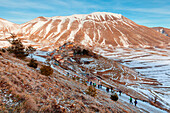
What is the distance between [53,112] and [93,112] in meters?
2.70

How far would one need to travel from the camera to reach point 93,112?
6906 mm

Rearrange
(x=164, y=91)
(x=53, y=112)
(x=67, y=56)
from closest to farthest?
1. (x=53, y=112)
2. (x=164, y=91)
3. (x=67, y=56)

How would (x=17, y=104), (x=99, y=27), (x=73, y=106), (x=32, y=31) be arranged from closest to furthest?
(x=17, y=104) → (x=73, y=106) → (x=32, y=31) → (x=99, y=27)

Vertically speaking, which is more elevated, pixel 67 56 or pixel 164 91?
→ pixel 67 56

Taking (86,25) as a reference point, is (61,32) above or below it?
below

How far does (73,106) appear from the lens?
6.88 metres

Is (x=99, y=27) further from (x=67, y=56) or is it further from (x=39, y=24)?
(x=67, y=56)

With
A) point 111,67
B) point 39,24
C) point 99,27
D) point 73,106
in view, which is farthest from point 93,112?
point 39,24

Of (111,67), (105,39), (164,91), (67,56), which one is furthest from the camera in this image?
(105,39)

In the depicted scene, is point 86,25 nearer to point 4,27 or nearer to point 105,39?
point 105,39

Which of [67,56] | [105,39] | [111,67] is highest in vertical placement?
[105,39]

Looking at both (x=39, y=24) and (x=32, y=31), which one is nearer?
(x=32, y=31)

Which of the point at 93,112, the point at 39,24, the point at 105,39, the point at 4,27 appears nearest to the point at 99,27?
the point at 105,39

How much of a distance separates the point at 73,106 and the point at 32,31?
18672cm
